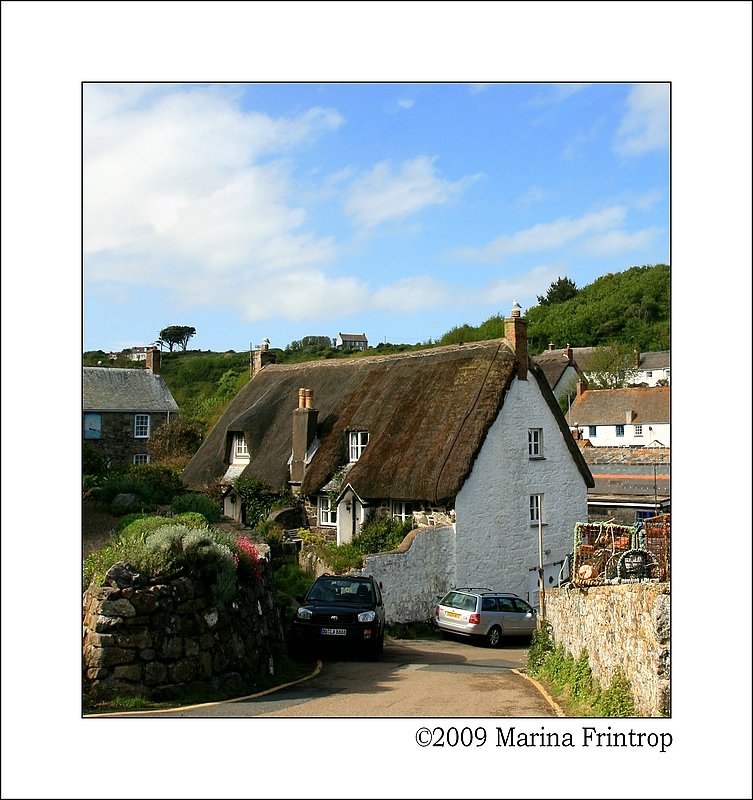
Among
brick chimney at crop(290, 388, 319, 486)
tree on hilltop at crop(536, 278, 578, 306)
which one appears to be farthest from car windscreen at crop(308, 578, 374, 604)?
tree on hilltop at crop(536, 278, 578, 306)

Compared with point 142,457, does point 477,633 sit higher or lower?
lower

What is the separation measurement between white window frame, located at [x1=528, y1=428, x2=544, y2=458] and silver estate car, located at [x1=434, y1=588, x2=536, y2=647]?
6635mm

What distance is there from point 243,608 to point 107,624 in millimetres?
2713

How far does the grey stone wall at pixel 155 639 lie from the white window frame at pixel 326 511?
1399 centimetres

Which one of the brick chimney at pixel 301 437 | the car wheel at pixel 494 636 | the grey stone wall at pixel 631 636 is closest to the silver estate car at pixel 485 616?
the car wheel at pixel 494 636

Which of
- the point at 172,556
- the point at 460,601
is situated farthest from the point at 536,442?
the point at 172,556

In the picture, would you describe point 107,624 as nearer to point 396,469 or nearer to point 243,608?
point 243,608

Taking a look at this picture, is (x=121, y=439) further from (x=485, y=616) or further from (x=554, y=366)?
(x=554, y=366)

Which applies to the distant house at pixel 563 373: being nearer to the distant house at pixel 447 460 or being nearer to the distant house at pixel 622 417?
the distant house at pixel 622 417

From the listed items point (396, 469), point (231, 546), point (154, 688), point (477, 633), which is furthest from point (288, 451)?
point (154, 688)

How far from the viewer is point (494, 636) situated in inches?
755

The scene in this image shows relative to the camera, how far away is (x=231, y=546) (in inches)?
494

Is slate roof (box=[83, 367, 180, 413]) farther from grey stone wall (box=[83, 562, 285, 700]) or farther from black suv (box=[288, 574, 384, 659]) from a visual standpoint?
grey stone wall (box=[83, 562, 285, 700])

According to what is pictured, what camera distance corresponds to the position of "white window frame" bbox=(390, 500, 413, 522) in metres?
23.7
